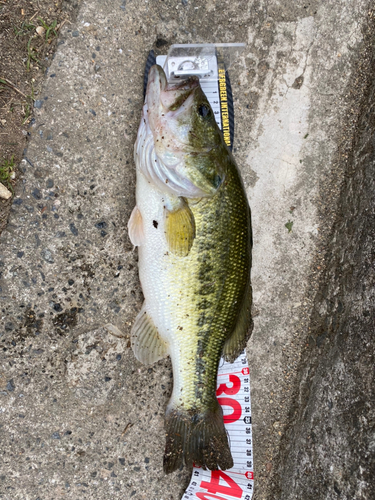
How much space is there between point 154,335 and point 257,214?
123 cm

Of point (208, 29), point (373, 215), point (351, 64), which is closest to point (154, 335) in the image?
point (373, 215)

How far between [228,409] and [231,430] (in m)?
0.15

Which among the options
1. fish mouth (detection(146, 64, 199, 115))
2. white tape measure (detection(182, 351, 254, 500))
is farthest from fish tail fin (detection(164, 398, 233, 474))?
fish mouth (detection(146, 64, 199, 115))

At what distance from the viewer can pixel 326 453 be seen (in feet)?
7.52

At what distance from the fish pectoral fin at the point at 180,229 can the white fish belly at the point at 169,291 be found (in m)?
0.04

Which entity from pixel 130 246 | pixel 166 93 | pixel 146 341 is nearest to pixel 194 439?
pixel 146 341

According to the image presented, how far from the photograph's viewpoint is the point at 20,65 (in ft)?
7.66

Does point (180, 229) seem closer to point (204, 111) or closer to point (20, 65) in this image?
point (204, 111)

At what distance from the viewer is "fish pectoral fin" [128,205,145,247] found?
7.51 feet

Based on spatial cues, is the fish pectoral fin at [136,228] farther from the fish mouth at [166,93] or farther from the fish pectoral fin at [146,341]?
the fish mouth at [166,93]

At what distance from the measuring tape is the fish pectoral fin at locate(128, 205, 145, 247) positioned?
3.09 ft

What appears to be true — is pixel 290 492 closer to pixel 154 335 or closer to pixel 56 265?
pixel 154 335

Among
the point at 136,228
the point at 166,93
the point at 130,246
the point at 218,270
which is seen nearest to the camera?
the point at 166,93

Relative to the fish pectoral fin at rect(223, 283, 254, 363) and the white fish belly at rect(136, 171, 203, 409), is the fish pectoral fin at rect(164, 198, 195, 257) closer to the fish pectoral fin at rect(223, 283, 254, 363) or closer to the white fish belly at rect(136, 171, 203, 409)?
the white fish belly at rect(136, 171, 203, 409)
